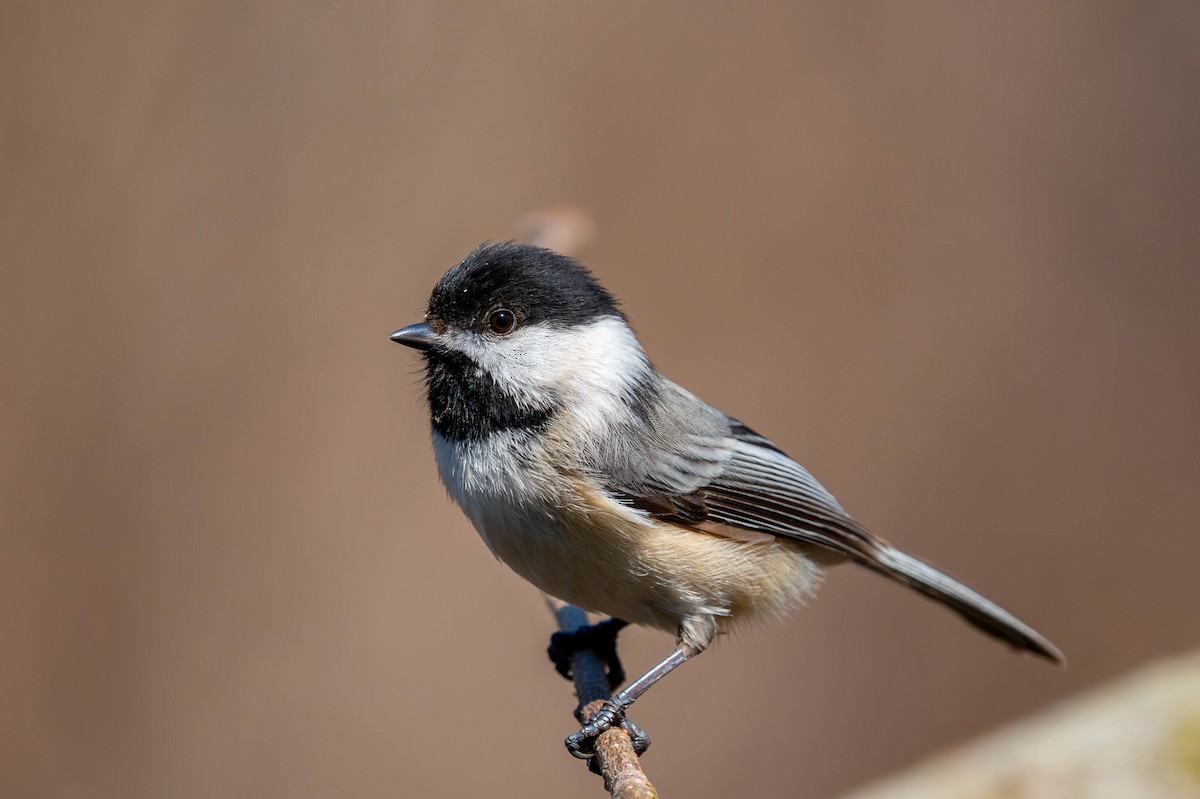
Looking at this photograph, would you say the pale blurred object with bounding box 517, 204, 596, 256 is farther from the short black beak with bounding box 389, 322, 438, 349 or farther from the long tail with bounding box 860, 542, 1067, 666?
the long tail with bounding box 860, 542, 1067, 666

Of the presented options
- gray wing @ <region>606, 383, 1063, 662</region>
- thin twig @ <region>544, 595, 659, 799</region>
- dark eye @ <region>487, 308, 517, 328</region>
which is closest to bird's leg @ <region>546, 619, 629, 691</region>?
thin twig @ <region>544, 595, 659, 799</region>

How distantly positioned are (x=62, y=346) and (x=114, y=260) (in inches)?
17.1

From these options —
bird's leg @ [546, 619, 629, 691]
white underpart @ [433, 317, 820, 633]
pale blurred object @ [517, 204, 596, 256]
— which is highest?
pale blurred object @ [517, 204, 596, 256]

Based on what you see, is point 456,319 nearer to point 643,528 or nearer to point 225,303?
point 643,528

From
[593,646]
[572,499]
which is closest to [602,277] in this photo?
[593,646]

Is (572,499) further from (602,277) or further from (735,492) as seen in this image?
(602,277)

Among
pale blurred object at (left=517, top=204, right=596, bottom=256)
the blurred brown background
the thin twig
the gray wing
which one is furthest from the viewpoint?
the blurred brown background

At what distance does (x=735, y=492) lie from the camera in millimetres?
2633

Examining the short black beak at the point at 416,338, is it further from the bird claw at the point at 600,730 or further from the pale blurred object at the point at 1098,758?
the pale blurred object at the point at 1098,758

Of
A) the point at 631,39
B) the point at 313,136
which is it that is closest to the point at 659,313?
the point at 631,39

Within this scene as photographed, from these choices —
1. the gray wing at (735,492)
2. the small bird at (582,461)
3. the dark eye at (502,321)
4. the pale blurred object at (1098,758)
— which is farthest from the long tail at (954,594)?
the dark eye at (502,321)

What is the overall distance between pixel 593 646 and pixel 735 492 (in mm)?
659

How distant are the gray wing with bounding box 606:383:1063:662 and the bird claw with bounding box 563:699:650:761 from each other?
0.47 m

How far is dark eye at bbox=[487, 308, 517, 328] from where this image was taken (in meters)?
2.39
